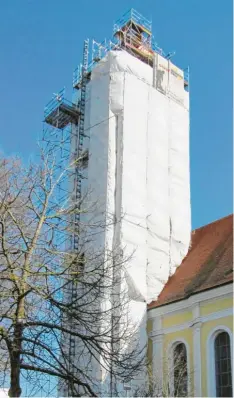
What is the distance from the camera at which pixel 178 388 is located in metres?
19.8

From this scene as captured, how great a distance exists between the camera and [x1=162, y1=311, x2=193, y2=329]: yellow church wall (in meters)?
21.2

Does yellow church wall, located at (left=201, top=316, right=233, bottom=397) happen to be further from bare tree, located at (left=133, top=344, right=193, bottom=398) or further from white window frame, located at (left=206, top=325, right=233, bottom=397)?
bare tree, located at (left=133, top=344, right=193, bottom=398)

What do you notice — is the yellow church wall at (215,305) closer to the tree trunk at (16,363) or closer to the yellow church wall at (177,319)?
the yellow church wall at (177,319)

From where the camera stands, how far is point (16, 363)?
967 cm

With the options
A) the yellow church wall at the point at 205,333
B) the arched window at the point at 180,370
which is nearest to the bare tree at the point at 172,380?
the arched window at the point at 180,370

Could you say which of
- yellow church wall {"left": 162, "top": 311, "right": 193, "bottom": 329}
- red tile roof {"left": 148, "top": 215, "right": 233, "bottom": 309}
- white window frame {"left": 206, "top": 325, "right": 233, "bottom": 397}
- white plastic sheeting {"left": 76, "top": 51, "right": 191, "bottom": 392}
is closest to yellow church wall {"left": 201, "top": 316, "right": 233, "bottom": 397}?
white window frame {"left": 206, "top": 325, "right": 233, "bottom": 397}

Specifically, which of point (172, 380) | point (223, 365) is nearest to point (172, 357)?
point (172, 380)

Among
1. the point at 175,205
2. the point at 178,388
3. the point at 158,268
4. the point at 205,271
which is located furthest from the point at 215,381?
the point at 175,205

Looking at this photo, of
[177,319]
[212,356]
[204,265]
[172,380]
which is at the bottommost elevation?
[172,380]

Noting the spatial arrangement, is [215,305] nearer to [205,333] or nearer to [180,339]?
[205,333]

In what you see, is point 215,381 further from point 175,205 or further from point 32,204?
point 32,204

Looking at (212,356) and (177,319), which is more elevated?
(177,319)

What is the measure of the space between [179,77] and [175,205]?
690 centimetres

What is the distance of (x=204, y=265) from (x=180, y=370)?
4.27 metres
